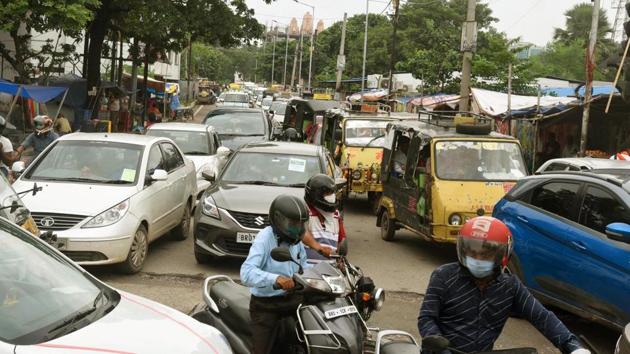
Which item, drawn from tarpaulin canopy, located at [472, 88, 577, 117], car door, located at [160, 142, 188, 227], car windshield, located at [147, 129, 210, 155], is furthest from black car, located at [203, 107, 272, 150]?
car door, located at [160, 142, 188, 227]

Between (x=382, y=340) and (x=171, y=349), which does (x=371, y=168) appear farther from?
(x=171, y=349)

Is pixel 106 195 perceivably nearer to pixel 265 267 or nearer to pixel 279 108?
pixel 265 267

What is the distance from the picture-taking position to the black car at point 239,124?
18.6 meters

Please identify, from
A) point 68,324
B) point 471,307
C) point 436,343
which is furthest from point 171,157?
point 436,343

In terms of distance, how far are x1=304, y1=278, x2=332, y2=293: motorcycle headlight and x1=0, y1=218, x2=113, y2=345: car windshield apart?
3.53ft

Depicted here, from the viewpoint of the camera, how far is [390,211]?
12.0 metres

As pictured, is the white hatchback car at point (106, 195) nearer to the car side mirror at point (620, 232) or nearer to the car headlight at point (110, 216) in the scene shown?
the car headlight at point (110, 216)

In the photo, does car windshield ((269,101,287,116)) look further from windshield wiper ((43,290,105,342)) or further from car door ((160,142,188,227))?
windshield wiper ((43,290,105,342))

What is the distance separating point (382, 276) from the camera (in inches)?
373

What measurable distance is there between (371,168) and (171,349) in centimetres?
1156

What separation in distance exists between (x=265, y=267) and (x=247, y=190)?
16.1ft

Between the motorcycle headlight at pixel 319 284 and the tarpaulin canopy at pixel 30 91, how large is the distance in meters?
13.4

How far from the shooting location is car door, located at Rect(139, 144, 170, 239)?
9148 mm

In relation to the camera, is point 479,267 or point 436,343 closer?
point 436,343
